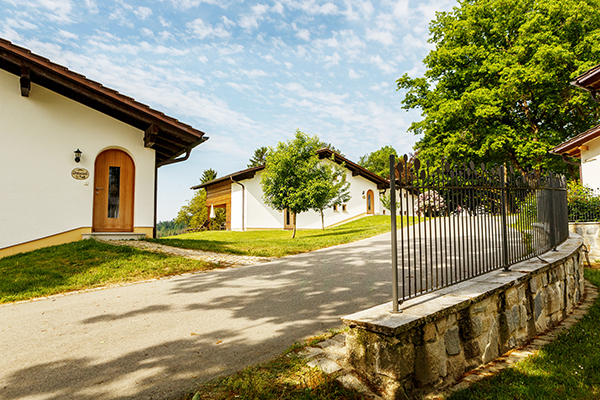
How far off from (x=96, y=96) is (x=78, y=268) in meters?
5.31

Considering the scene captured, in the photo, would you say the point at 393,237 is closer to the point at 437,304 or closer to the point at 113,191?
the point at 437,304

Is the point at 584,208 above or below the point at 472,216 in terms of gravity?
above

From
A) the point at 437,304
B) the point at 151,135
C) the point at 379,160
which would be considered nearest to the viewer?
the point at 437,304

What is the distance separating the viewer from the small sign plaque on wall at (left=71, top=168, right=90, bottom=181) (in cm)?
1014

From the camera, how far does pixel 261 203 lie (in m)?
25.1

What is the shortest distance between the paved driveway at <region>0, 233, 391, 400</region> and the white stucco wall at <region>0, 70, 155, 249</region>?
5441 millimetres

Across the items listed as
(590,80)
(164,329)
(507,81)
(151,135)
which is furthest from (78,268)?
(507,81)

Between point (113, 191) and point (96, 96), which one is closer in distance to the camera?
point (96, 96)

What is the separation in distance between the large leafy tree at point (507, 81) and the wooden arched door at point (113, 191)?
16.0 meters

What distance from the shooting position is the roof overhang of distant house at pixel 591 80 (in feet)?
35.7

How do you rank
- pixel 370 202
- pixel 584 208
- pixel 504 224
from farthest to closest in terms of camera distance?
1. pixel 370 202
2. pixel 584 208
3. pixel 504 224

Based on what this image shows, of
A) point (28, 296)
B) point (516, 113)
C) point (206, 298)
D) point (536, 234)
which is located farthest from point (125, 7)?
point (516, 113)

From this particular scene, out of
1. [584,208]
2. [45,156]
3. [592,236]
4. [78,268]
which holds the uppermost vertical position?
[45,156]

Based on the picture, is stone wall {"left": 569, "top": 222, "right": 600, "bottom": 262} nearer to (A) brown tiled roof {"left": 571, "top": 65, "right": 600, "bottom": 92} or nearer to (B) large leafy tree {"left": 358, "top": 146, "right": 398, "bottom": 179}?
(A) brown tiled roof {"left": 571, "top": 65, "right": 600, "bottom": 92}
